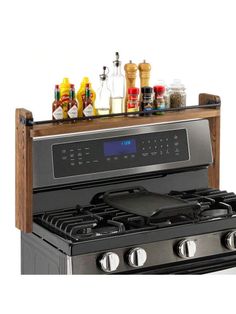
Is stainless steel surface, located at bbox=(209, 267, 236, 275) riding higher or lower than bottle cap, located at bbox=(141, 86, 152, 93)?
lower

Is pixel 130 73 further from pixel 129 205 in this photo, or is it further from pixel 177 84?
pixel 129 205

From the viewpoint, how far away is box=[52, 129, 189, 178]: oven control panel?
3834mm

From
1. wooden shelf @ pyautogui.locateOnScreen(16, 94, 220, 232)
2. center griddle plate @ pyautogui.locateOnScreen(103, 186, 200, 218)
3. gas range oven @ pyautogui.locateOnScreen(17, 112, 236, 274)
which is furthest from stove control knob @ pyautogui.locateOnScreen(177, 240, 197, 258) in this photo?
→ wooden shelf @ pyautogui.locateOnScreen(16, 94, 220, 232)

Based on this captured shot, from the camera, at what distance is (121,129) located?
396 cm

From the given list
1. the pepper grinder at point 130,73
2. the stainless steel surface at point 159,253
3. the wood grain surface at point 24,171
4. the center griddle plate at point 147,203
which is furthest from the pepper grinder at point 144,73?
the stainless steel surface at point 159,253

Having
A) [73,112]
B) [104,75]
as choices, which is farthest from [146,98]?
[73,112]

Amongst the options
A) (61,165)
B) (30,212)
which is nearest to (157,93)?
(61,165)

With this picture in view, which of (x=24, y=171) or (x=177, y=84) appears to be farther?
(x=177, y=84)

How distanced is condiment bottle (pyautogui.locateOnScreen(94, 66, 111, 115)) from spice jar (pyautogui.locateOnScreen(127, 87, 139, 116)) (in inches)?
3.7

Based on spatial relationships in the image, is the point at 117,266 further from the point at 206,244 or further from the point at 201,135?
the point at 201,135

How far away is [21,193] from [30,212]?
0.10 m

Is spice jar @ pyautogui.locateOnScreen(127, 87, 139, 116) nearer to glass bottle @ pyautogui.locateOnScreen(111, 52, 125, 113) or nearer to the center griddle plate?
glass bottle @ pyautogui.locateOnScreen(111, 52, 125, 113)

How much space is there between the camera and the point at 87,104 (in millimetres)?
3850

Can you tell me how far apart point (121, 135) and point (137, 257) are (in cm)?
69
